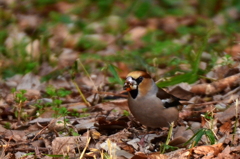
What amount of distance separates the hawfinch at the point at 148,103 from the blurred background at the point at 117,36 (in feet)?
3.02

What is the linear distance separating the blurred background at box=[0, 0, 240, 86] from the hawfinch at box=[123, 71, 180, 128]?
0.92m

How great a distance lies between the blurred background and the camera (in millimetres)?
6629

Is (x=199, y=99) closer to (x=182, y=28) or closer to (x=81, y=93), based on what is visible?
(x=81, y=93)

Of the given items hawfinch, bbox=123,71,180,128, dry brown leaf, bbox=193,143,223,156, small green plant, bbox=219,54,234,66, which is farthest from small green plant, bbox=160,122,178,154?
small green plant, bbox=219,54,234,66

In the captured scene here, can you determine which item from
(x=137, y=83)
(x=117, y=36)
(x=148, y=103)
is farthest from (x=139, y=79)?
(x=117, y=36)

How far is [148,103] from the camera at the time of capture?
432 cm

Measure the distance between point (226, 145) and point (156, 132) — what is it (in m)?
0.80

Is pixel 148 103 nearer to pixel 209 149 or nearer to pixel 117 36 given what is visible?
pixel 209 149

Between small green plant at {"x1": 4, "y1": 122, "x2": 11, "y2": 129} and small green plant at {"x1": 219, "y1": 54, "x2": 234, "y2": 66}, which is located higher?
small green plant at {"x1": 219, "y1": 54, "x2": 234, "y2": 66}

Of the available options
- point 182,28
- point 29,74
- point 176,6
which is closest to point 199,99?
point 29,74

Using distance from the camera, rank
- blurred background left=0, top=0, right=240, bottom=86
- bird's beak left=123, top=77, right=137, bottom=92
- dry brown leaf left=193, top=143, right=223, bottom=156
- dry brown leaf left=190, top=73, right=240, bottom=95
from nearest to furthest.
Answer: dry brown leaf left=193, top=143, right=223, bottom=156, bird's beak left=123, top=77, right=137, bottom=92, dry brown leaf left=190, top=73, right=240, bottom=95, blurred background left=0, top=0, right=240, bottom=86

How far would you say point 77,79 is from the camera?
6402 millimetres

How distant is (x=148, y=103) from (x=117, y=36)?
15.6ft

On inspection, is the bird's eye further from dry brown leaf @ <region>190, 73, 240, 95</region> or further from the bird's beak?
dry brown leaf @ <region>190, 73, 240, 95</region>
